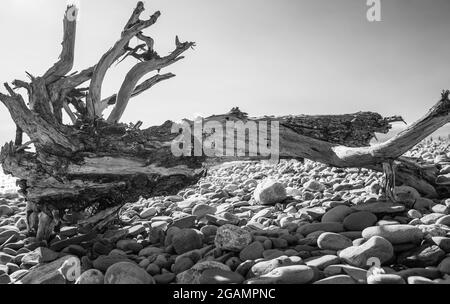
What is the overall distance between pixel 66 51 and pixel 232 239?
413 centimetres

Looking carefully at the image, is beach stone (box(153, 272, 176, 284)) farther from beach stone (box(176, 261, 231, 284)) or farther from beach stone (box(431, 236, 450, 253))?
beach stone (box(431, 236, 450, 253))

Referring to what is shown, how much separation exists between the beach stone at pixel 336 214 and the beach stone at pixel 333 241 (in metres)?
0.71

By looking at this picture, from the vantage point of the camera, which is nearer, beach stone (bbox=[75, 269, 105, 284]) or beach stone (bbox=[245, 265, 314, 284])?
beach stone (bbox=[245, 265, 314, 284])

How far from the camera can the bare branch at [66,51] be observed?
5.34 meters

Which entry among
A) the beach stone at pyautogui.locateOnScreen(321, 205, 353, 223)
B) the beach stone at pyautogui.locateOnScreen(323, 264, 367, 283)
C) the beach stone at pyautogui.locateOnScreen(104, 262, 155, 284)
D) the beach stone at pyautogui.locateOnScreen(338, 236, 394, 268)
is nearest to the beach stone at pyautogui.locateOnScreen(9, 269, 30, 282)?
the beach stone at pyautogui.locateOnScreen(104, 262, 155, 284)

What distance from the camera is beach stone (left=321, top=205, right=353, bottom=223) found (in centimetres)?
427

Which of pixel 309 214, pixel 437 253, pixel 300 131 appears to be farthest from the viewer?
pixel 300 131

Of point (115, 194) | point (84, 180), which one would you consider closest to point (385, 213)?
point (115, 194)

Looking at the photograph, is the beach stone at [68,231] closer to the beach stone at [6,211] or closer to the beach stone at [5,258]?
the beach stone at [5,258]

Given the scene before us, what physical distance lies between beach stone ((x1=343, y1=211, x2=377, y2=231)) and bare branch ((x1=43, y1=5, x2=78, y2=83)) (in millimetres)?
4843

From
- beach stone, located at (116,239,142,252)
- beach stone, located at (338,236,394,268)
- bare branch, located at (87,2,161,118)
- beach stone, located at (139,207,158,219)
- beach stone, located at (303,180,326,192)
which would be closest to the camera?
beach stone, located at (338,236,394,268)

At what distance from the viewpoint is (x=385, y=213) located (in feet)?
13.9

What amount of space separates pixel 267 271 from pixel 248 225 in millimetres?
1645

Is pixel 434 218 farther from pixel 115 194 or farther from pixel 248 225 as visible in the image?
pixel 115 194
